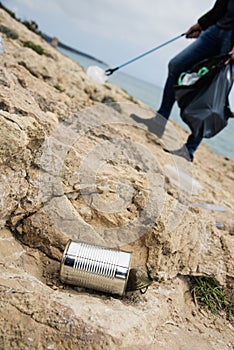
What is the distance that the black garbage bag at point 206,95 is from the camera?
3.38 meters

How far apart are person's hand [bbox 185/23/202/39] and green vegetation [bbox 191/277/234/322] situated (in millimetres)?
2934

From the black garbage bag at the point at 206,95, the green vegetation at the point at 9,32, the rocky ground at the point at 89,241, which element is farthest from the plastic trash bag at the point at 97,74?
the rocky ground at the point at 89,241

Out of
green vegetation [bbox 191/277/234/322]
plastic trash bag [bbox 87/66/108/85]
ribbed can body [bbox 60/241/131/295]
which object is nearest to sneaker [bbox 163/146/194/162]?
green vegetation [bbox 191/277/234/322]

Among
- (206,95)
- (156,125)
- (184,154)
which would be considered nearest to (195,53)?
(206,95)

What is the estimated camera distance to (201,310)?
7.62ft

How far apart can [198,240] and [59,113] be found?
177 centimetres

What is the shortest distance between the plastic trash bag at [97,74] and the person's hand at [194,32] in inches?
71.9

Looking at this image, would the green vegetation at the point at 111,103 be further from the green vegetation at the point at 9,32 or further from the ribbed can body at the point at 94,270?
the ribbed can body at the point at 94,270

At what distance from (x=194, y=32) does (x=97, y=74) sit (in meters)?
2.06

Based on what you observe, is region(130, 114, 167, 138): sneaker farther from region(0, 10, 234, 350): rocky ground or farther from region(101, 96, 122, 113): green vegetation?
region(0, 10, 234, 350): rocky ground

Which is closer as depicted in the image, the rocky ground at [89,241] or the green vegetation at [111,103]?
the rocky ground at [89,241]

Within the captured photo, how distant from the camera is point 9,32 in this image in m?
5.78

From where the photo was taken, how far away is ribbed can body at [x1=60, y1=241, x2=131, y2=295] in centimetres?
182

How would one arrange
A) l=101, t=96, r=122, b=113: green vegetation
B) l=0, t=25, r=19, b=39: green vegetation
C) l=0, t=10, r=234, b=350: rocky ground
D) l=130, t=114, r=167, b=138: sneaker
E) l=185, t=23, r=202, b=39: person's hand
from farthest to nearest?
1. l=0, t=25, r=19, b=39: green vegetation
2. l=101, t=96, r=122, b=113: green vegetation
3. l=130, t=114, r=167, b=138: sneaker
4. l=185, t=23, r=202, b=39: person's hand
5. l=0, t=10, r=234, b=350: rocky ground
